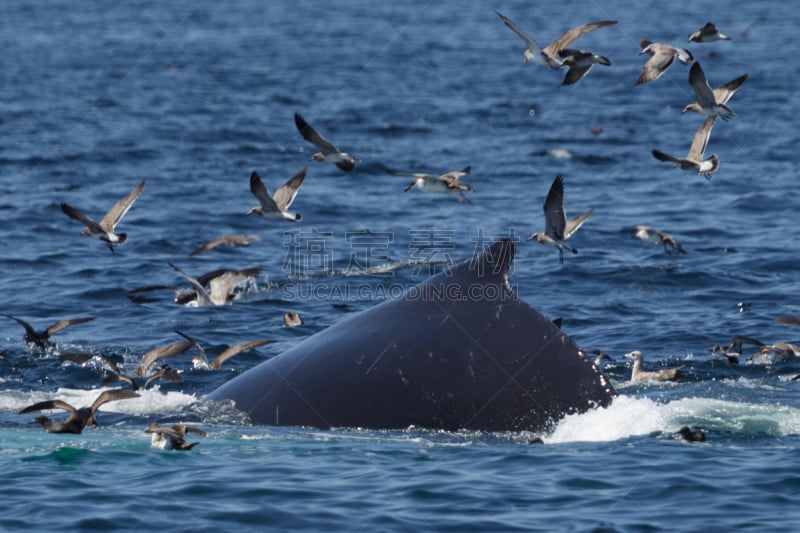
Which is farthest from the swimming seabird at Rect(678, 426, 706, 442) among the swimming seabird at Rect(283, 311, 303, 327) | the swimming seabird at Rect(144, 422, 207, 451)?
the swimming seabird at Rect(283, 311, 303, 327)

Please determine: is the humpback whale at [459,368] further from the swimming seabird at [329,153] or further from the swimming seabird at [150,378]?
the swimming seabird at [329,153]

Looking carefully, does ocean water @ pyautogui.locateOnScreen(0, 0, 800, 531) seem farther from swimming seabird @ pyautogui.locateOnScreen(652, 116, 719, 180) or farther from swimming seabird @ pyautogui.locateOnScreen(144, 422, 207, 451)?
swimming seabird @ pyautogui.locateOnScreen(652, 116, 719, 180)

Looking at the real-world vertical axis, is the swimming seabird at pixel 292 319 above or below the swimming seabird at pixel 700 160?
below

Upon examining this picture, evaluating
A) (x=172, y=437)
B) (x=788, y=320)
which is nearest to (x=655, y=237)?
(x=788, y=320)

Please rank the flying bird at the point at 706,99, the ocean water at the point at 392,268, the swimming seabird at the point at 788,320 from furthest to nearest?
1. the flying bird at the point at 706,99
2. the swimming seabird at the point at 788,320
3. the ocean water at the point at 392,268

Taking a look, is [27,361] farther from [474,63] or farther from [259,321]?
[474,63]

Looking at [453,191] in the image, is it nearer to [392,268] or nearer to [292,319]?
[392,268]

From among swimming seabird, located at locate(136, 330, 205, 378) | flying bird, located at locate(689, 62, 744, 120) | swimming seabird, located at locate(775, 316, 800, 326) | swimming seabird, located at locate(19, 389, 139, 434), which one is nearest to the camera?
swimming seabird, located at locate(19, 389, 139, 434)

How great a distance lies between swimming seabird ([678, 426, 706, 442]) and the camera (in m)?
10.7

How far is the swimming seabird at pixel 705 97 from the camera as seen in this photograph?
1727 cm

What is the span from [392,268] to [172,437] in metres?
10.1

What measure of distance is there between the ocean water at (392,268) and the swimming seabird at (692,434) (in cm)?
16

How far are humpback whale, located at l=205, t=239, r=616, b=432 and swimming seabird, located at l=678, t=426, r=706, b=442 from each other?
1.65 metres

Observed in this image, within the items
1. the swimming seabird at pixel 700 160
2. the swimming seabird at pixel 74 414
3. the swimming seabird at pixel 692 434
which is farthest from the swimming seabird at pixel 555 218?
the swimming seabird at pixel 74 414
